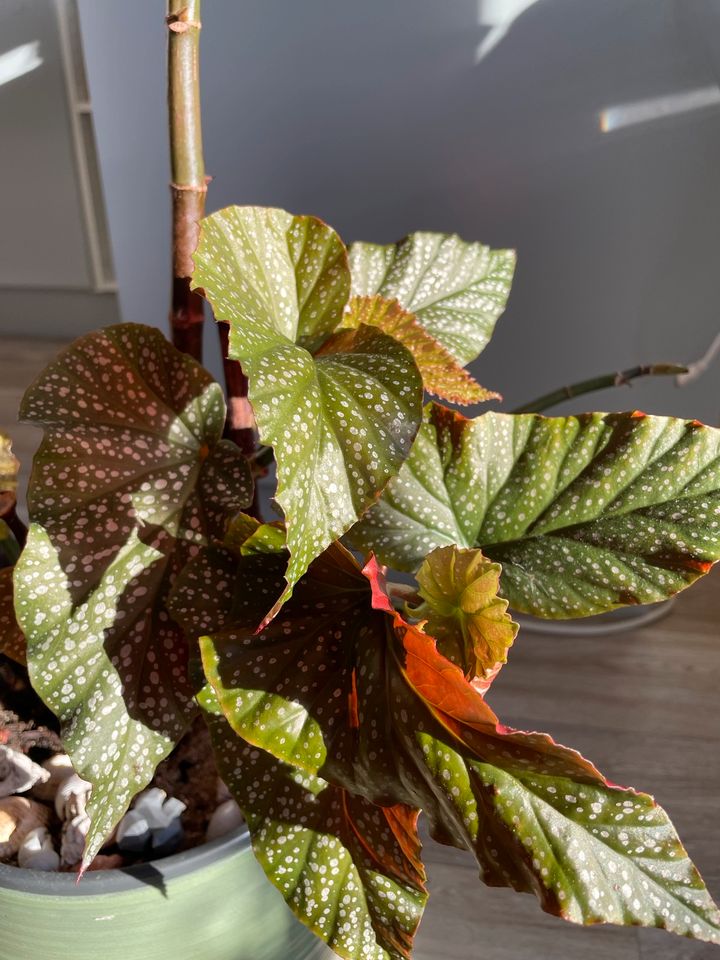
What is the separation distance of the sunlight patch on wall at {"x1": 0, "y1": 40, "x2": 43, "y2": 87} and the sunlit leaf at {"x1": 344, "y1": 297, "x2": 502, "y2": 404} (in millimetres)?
1094

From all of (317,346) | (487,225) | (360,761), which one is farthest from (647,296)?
(360,761)

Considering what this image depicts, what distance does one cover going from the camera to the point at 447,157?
0.85 m

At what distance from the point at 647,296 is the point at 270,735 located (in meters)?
0.65

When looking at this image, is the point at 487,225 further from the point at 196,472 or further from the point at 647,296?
the point at 196,472

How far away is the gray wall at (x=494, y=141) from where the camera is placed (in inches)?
30.5

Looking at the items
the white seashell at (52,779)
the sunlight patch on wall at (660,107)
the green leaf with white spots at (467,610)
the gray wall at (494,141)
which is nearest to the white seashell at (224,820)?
the white seashell at (52,779)

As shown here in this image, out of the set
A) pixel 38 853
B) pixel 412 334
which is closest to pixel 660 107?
pixel 412 334

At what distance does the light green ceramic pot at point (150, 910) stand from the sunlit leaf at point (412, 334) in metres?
0.31

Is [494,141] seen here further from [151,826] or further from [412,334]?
[151,826]

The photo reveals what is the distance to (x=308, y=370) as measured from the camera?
1.37 feet

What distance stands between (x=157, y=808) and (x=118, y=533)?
209 millimetres

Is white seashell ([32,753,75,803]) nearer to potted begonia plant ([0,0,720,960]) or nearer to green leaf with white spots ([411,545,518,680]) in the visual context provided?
potted begonia plant ([0,0,720,960])

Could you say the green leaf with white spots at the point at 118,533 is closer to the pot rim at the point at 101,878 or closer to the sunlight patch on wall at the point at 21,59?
the pot rim at the point at 101,878

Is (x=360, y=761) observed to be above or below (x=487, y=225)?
below
